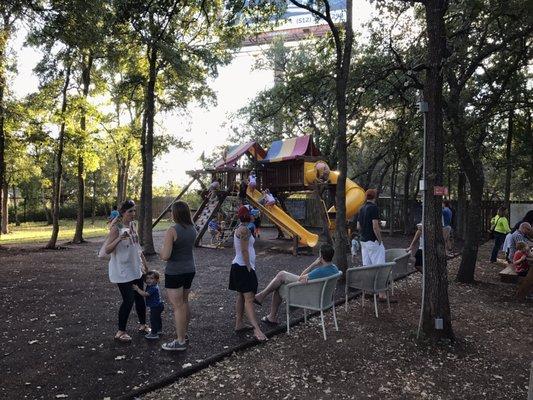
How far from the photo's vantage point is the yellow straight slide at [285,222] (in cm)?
1505

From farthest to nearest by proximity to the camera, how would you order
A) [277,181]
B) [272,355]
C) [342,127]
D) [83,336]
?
[277,181], [342,127], [83,336], [272,355]

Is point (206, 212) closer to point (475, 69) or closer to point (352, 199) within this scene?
→ point (352, 199)

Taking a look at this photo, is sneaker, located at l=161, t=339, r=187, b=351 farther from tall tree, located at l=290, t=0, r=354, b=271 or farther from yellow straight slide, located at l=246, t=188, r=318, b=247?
yellow straight slide, located at l=246, t=188, r=318, b=247

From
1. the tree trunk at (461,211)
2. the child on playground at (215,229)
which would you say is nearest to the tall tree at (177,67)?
the child on playground at (215,229)

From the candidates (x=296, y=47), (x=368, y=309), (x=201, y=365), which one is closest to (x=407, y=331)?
(x=368, y=309)

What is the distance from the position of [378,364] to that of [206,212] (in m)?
12.8

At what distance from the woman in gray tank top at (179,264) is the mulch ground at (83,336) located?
32 centimetres

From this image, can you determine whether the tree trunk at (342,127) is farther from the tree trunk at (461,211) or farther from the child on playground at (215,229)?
the tree trunk at (461,211)

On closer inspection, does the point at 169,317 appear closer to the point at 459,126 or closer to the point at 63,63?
the point at 459,126

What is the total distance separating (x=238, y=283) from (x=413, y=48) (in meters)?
7.10

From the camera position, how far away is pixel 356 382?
443 centimetres

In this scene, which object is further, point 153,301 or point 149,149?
point 149,149

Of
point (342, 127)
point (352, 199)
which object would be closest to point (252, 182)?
point (352, 199)

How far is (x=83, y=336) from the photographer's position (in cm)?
571
